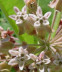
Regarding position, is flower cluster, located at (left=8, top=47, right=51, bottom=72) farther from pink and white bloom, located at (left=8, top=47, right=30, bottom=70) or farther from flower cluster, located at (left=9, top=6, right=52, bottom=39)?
flower cluster, located at (left=9, top=6, right=52, bottom=39)

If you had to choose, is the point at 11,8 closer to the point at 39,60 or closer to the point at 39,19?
the point at 39,19

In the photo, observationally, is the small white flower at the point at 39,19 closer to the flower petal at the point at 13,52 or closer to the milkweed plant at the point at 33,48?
the milkweed plant at the point at 33,48

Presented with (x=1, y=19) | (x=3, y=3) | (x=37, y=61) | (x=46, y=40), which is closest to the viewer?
(x=37, y=61)

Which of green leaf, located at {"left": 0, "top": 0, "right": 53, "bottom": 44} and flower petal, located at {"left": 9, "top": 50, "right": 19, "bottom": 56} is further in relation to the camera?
green leaf, located at {"left": 0, "top": 0, "right": 53, "bottom": 44}

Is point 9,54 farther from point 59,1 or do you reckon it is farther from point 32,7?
point 59,1

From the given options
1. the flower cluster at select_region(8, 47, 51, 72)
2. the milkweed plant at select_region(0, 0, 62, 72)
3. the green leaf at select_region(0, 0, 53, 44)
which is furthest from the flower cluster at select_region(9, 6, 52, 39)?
the green leaf at select_region(0, 0, 53, 44)

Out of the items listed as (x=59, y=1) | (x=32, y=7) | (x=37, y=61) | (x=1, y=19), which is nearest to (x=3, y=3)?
(x=32, y=7)

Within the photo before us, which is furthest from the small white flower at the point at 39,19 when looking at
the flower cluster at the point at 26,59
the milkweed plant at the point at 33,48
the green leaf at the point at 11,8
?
the green leaf at the point at 11,8

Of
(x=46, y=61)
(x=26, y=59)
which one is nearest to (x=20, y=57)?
(x=26, y=59)
